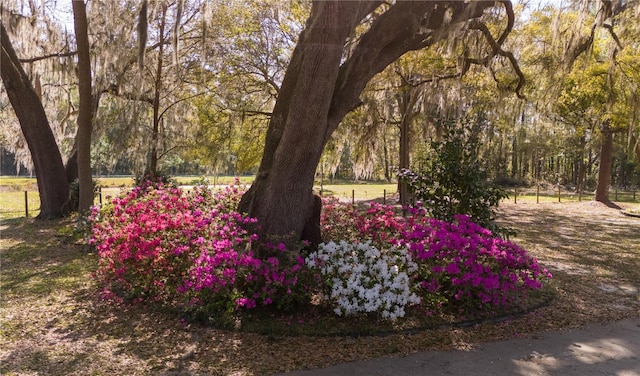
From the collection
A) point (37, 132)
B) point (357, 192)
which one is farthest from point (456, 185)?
point (357, 192)

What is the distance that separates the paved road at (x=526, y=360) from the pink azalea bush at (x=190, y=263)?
3.92ft

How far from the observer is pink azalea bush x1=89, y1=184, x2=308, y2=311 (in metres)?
4.52

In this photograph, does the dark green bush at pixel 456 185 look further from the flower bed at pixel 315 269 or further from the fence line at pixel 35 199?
the fence line at pixel 35 199

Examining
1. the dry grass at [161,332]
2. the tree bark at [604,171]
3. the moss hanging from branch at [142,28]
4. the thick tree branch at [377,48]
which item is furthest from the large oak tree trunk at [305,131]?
the tree bark at [604,171]

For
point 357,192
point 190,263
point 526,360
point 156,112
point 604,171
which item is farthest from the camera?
point 357,192

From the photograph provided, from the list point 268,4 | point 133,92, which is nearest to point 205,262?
point 133,92

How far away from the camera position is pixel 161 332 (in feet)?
14.1

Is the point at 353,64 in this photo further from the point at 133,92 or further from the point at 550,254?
the point at 133,92

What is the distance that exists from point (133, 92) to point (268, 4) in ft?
15.9

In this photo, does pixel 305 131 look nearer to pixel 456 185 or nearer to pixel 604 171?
pixel 456 185

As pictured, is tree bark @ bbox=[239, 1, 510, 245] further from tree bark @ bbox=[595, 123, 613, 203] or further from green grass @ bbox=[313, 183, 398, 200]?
tree bark @ bbox=[595, 123, 613, 203]

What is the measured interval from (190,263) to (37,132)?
8.77m

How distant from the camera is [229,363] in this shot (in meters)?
3.71

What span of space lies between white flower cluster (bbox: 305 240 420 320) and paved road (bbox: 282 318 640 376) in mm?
650
